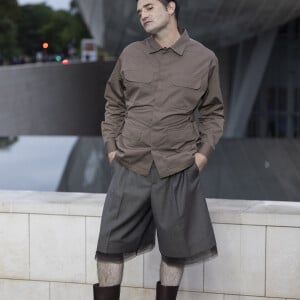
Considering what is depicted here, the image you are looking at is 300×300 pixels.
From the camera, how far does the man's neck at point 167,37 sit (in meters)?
3.42

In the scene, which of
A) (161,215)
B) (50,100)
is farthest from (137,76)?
(50,100)

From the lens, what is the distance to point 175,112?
3.34 m

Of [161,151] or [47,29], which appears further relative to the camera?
[47,29]

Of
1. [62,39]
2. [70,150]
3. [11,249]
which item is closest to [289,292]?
[11,249]

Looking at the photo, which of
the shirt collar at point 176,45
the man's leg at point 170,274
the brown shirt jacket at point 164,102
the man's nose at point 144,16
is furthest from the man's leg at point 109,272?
the man's nose at point 144,16

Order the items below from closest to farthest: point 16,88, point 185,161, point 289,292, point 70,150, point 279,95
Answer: point 185,161 < point 289,292 < point 70,150 < point 16,88 < point 279,95

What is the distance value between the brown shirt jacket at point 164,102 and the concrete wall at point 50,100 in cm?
1869

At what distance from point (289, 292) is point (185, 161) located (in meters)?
1.30

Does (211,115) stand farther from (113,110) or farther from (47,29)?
(47,29)

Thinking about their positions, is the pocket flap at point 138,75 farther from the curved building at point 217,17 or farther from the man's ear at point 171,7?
the curved building at point 217,17

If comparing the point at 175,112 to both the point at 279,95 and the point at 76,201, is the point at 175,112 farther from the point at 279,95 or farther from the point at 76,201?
the point at 279,95

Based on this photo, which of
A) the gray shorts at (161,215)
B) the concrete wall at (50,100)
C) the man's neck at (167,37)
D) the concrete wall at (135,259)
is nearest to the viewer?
the gray shorts at (161,215)

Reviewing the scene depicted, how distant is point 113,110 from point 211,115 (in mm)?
489

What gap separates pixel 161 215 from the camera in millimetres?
3330
